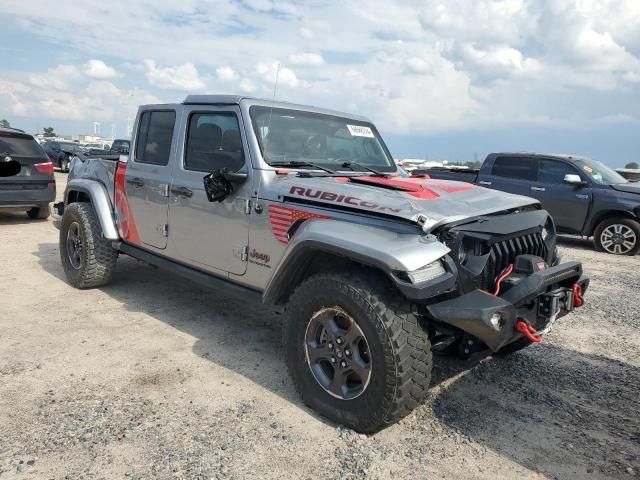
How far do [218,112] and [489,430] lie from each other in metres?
2.98

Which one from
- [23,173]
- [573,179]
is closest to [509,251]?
[573,179]

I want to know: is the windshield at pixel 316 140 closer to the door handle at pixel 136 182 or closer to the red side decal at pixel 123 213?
the door handle at pixel 136 182

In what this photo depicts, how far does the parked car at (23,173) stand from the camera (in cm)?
891

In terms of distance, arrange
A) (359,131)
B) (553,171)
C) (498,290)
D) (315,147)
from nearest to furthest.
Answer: (498,290) < (315,147) < (359,131) < (553,171)

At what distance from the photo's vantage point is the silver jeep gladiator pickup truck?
2799mm

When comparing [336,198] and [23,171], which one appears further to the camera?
[23,171]

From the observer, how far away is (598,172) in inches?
384

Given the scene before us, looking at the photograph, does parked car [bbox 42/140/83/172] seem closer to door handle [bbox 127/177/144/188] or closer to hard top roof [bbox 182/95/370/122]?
door handle [bbox 127/177/144/188]

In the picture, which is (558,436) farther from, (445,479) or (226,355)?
(226,355)

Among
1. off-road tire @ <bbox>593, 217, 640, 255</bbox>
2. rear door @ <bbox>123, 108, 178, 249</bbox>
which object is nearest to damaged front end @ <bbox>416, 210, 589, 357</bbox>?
rear door @ <bbox>123, 108, 178, 249</bbox>

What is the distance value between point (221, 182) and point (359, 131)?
1.45 meters

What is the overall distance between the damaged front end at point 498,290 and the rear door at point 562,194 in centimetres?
679

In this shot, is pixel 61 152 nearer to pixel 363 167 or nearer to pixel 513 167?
pixel 513 167

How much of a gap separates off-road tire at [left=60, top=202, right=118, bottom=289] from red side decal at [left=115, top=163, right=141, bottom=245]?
0.99 ft
